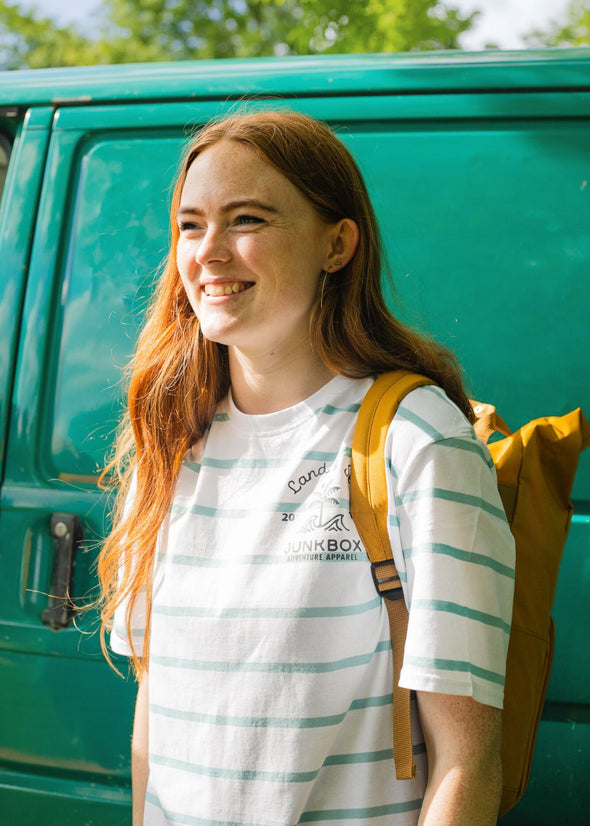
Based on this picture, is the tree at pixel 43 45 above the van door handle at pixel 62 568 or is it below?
above

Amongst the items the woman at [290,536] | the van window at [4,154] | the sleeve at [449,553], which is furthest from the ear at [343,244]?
the van window at [4,154]

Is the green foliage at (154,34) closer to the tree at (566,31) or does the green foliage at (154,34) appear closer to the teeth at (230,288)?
the tree at (566,31)

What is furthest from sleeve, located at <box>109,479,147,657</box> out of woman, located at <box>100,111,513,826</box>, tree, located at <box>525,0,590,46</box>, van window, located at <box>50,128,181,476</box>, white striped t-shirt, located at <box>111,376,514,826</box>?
tree, located at <box>525,0,590,46</box>

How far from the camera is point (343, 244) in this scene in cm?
151

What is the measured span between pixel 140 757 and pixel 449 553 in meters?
0.77

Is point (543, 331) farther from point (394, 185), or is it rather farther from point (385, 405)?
point (385, 405)

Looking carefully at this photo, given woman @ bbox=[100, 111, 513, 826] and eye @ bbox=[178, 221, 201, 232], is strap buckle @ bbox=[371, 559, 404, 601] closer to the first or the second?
woman @ bbox=[100, 111, 513, 826]

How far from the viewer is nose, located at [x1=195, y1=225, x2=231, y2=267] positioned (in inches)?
56.2

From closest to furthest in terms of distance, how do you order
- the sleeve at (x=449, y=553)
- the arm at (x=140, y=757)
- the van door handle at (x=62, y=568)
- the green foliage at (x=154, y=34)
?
the sleeve at (x=449, y=553)
the arm at (x=140, y=757)
the van door handle at (x=62, y=568)
the green foliage at (x=154, y=34)

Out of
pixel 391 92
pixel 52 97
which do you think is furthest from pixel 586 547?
pixel 52 97

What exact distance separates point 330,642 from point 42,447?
1038 millimetres

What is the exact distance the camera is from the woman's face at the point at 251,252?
1.42m

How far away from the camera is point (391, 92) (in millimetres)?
1917

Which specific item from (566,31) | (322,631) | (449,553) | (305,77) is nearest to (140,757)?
(322,631)
